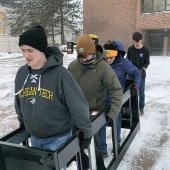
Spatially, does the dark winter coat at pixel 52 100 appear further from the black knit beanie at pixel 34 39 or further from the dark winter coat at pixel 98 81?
the dark winter coat at pixel 98 81

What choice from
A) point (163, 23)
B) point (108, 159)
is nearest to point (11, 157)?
point (108, 159)

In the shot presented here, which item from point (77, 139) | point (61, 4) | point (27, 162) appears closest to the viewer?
point (27, 162)

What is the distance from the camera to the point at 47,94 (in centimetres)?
249

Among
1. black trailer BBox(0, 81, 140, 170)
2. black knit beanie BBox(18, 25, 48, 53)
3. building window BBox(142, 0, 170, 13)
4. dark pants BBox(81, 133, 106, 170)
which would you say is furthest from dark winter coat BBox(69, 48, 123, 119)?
building window BBox(142, 0, 170, 13)

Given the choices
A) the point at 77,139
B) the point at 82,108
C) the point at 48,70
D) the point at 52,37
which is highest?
the point at 48,70

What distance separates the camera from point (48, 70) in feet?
8.19

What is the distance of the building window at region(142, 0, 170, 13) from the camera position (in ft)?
93.4

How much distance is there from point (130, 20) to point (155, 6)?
3.29m

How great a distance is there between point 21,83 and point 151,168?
7.81ft

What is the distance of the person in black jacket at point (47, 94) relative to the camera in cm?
245

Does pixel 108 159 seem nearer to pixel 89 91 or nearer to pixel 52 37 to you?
pixel 89 91

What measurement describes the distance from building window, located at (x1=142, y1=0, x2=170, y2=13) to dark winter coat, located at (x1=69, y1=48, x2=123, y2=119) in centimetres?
2656

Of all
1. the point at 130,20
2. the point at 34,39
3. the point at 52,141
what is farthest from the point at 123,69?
the point at 130,20

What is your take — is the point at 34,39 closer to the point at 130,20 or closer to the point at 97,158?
the point at 97,158
